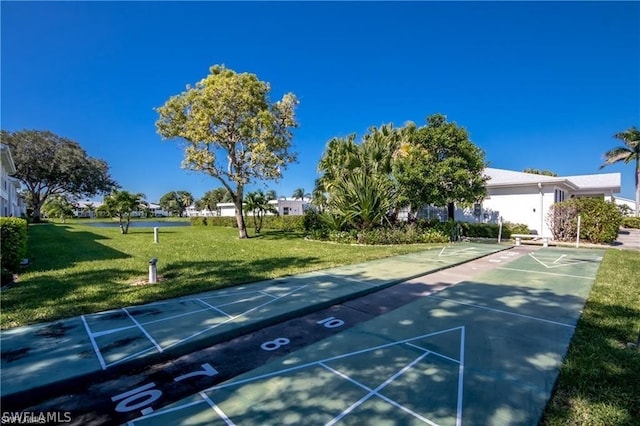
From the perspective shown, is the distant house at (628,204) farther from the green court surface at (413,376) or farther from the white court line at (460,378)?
the white court line at (460,378)

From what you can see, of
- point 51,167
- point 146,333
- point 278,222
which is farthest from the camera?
point 51,167

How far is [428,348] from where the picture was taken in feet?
12.3

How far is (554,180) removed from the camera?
17.5 m

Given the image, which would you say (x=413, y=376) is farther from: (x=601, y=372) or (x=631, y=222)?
(x=631, y=222)

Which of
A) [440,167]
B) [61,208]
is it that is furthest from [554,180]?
[61,208]

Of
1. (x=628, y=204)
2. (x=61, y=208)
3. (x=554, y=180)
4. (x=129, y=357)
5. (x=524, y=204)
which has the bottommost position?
(x=129, y=357)

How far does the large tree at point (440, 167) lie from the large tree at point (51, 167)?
1657 inches

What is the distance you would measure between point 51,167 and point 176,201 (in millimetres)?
53870

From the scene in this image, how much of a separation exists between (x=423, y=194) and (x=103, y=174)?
46192mm

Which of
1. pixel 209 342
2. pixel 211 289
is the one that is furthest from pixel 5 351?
pixel 211 289

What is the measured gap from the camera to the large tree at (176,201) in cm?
8851

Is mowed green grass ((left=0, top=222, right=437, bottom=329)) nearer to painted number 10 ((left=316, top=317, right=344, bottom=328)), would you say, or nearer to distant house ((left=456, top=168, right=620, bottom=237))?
painted number 10 ((left=316, top=317, right=344, bottom=328))

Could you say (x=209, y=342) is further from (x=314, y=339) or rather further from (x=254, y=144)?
(x=254, y=144)

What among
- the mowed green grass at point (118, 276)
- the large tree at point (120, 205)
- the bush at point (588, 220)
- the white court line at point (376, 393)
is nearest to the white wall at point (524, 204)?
the bush at point (588, 220)
